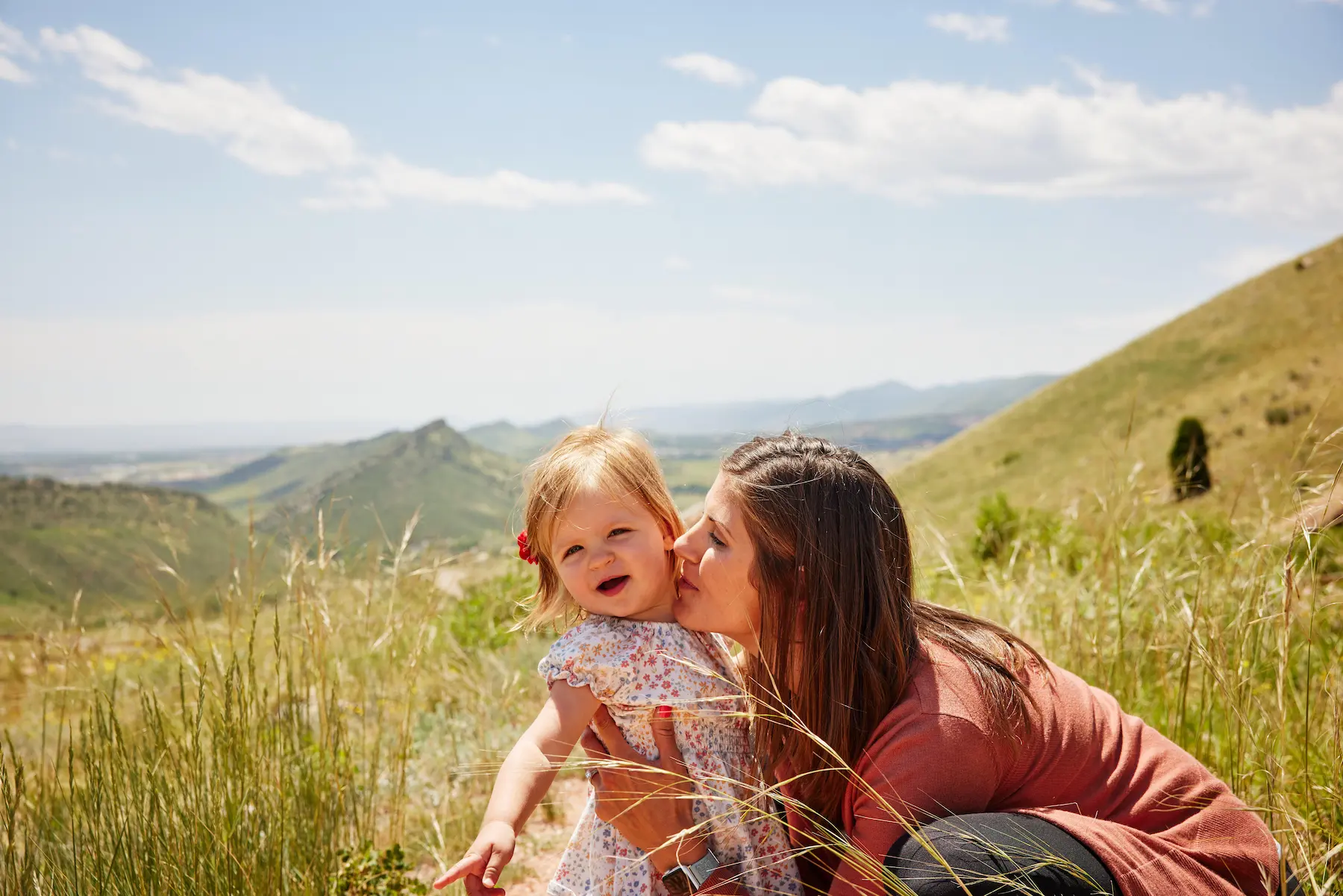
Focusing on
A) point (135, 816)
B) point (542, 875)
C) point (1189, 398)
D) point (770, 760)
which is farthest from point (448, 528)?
point (1189, 398)

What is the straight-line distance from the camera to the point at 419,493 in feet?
34.1

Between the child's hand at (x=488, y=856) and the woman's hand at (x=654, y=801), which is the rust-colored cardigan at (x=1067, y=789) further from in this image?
the child's hand at (x=488, y=856)

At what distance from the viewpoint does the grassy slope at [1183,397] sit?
24047 millimetres

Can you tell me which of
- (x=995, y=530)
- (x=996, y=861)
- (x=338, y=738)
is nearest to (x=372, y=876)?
(x=338, y=738)

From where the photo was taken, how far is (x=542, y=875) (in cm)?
328

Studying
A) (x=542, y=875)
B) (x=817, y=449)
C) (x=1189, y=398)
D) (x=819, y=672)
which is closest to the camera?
(x=819, y=672)

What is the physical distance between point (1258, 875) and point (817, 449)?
1.23 meters

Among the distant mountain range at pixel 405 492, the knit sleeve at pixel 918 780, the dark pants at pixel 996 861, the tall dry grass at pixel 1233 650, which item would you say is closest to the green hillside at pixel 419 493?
the distant mountain range at pixel 405 492

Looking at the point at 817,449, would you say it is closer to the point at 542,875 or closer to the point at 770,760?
the point at 770,760

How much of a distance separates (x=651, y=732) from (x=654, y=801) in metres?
0.17

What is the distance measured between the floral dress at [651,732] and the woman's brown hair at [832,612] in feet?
0.53

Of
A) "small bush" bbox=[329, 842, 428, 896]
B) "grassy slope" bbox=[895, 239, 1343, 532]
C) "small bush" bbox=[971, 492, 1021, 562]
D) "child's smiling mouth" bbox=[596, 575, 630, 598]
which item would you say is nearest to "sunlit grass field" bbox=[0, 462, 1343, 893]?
"small bush" bbox=[329, 842, 428, 896]

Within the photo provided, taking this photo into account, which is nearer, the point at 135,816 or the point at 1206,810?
the point at 1206,810

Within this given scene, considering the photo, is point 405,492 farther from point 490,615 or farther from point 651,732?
point 651,732
